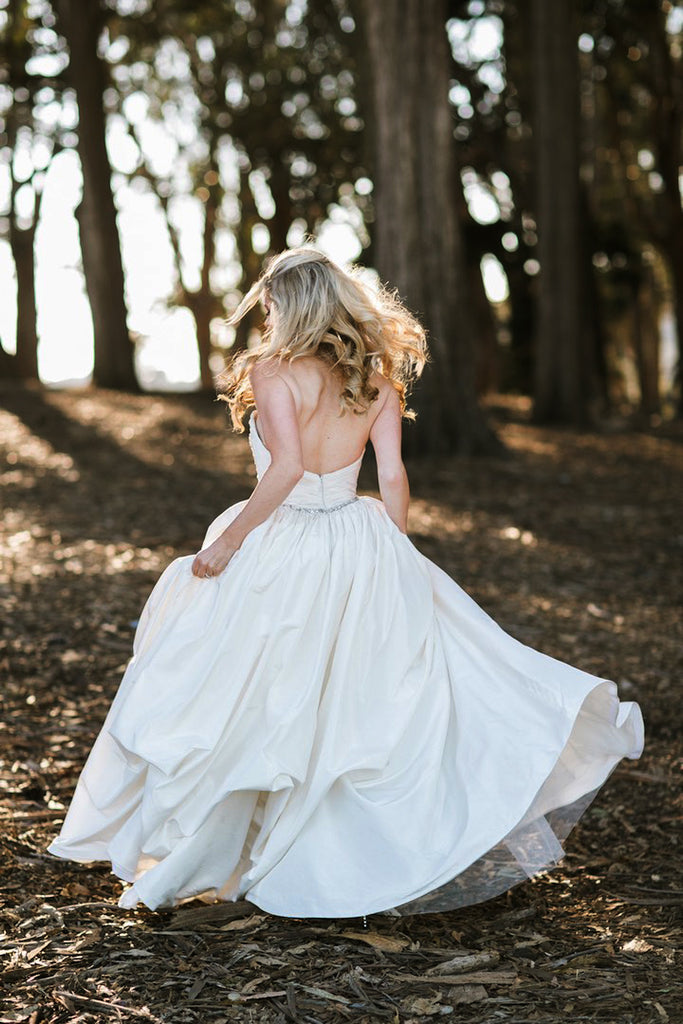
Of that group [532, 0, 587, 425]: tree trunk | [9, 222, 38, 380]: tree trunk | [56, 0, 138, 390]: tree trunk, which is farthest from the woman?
[9, 222, 38, 380]: tree trunk

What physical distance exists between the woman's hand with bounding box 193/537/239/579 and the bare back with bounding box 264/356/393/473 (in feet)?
1.22

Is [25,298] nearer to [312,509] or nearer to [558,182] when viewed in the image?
[558,182]

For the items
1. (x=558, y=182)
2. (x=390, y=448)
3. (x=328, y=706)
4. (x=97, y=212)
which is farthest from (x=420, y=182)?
(x=328, y=706)

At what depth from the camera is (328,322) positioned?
12.1ft

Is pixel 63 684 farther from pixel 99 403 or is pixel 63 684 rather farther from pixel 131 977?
pixel 99 403

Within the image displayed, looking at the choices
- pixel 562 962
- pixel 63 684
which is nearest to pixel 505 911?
pixel 562 962

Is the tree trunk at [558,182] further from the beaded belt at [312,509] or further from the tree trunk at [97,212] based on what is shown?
the beaded belt at [312,509]

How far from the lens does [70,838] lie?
401 cm

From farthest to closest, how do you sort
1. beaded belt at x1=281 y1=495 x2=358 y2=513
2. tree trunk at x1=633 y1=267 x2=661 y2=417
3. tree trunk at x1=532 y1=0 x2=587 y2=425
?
tree trunk at x1=633 y1=267 x2=661 y2=417, tree trunk at x1=532 y1=0 x2=587 y2=425, beaded belt at x1=281 y1=495 x2=358 y2=513

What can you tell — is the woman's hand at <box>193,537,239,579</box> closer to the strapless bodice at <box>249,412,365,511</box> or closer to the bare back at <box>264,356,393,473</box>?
the strapless bodice at <box>249,412,365,511</box>

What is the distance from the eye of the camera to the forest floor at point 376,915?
10.8ft

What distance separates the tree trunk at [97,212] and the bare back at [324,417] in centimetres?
1455

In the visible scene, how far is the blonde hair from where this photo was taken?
12.1 ft

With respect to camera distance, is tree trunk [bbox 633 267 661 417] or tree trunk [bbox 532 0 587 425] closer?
tree trunk [bbox 532 0 587 425]
